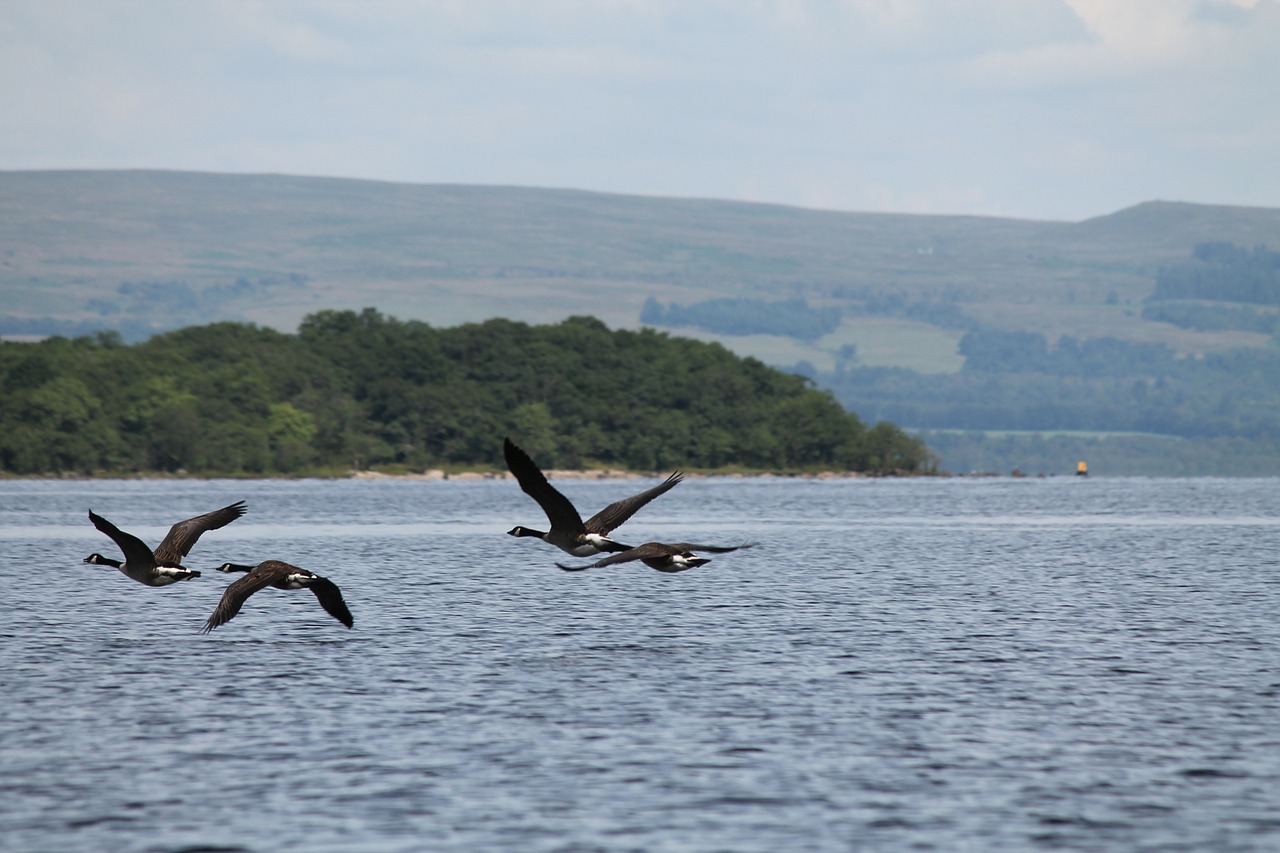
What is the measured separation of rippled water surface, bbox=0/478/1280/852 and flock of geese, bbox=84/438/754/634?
1739 mm

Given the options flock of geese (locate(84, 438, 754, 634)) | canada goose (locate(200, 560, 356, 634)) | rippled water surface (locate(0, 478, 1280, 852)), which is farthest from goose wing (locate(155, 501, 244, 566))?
rippled water surface (locate(0, 478, 1280, 852))

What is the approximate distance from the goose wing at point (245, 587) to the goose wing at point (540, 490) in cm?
464

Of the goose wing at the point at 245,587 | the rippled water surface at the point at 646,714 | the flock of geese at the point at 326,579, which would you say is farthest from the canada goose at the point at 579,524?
the goose wing at the point at 245,587

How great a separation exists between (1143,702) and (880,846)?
1244 centimetres

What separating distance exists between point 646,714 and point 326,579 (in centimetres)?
741

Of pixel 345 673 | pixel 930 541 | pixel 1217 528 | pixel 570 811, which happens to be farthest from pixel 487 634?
pixel 1217 528

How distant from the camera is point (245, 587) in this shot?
33344 millimetres

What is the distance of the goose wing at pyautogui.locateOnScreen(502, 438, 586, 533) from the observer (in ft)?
107

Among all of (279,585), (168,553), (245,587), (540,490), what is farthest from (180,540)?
(540,490)

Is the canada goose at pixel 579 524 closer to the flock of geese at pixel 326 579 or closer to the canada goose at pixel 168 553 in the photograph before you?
the flock of geese at pixel 326 579

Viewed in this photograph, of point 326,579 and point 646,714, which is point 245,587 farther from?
point 646,714

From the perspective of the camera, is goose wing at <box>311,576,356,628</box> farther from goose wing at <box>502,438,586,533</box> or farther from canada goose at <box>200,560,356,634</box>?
goose wing at <box>502,438,586,533</box>

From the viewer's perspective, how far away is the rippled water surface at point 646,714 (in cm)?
2266

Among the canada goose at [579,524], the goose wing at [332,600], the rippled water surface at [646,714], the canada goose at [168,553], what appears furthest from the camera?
the canada goose at [168,553]
